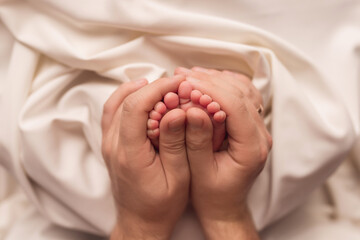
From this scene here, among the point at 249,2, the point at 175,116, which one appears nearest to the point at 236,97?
the point at 175,116

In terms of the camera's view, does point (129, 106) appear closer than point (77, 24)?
Yes

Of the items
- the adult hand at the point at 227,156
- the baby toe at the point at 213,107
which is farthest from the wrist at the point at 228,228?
the baby toe at the point at 213,107

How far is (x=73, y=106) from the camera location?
80 cm

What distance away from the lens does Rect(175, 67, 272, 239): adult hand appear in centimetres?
61

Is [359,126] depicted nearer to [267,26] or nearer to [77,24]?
[267,26]

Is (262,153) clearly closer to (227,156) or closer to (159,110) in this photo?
(227,156)

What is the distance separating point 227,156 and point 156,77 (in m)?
0.21

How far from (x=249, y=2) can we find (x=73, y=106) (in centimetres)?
42

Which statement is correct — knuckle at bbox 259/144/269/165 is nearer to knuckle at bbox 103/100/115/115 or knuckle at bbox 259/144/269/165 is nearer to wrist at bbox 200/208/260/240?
wrist at bbox 200/208/260/240

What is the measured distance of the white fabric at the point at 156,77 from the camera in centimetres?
75

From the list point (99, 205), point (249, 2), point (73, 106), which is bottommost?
point (99, 205)

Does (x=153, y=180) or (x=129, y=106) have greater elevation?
(x=129, y=106)

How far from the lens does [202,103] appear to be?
1.98 feet

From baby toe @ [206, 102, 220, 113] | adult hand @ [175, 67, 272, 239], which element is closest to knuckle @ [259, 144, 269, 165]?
adult hand @ [175, 67, 272, 239]
